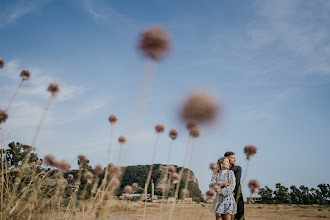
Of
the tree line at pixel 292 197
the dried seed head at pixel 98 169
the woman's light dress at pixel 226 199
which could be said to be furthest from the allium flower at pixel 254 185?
the tree line at pixel 292 197

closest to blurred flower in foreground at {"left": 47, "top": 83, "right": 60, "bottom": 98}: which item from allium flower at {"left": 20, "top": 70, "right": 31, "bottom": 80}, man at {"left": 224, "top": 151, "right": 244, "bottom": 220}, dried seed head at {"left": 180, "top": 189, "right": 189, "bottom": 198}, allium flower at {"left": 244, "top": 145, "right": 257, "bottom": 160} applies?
allium flower at {"left": 20, "top": 70, "right": 31, "bottom": 80}

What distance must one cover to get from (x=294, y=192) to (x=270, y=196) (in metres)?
5.02

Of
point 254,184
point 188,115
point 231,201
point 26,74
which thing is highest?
point 26,74

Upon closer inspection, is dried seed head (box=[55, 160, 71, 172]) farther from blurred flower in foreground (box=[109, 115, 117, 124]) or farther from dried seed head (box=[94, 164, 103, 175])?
blurred flower in foreground (box=[109, 115, 117, 124])

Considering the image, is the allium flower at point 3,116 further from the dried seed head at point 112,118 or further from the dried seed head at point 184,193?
the dried seed head at point 184,193

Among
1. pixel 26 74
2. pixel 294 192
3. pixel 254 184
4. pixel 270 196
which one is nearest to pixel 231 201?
pixel 254 184

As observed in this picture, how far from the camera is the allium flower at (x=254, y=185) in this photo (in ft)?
9.84

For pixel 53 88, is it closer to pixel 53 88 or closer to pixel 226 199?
pixel 53 88

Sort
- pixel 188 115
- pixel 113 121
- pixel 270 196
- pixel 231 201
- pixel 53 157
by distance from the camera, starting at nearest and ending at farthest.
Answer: pixel 188 115
pixel 53 157
pixel 113 121
pixel 231 201
pixel 270 196

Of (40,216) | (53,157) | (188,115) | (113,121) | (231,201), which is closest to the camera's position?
(188,115)

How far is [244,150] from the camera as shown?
322cm

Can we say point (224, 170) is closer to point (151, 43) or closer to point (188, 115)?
point (188, 115)

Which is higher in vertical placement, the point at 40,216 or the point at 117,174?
the point at 117,174

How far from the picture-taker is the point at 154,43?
168 cm
